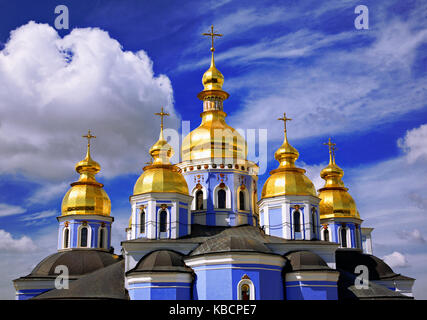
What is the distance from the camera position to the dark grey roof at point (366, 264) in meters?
32.0

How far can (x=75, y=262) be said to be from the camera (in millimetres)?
30578

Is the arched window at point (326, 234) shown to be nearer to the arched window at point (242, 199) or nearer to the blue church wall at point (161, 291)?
the arched window at point (242, 199)

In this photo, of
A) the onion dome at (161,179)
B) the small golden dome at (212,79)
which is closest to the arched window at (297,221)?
the onion dome at (161,179)

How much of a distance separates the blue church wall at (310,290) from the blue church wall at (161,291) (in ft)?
14.3

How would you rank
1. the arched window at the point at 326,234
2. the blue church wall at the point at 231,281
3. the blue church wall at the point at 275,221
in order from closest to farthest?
the blue church wall at the point at 231,281 → the blue church wall at the point at 275,221 → the arched window at the point at 326,234

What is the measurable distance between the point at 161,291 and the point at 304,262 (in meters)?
6.23

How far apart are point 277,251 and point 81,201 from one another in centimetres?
1250

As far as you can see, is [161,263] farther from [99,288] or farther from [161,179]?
[161,179]

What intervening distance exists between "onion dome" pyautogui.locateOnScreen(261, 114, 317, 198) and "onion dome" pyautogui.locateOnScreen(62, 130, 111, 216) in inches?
401

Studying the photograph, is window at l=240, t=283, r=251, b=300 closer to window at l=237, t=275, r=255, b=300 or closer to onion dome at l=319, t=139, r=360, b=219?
window at l=237, t=275, r=255, b=300

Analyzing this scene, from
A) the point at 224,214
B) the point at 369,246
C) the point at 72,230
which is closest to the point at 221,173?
the point at 224,214

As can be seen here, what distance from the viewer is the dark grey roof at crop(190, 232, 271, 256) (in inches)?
913
